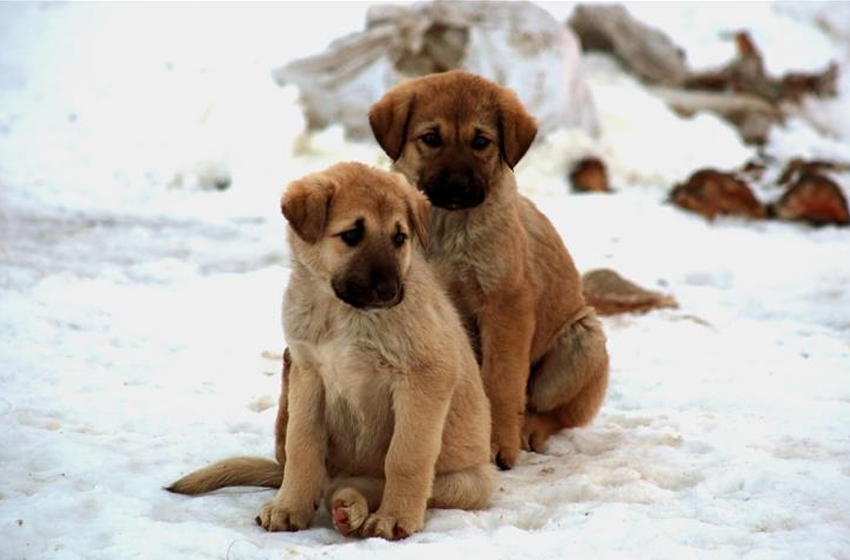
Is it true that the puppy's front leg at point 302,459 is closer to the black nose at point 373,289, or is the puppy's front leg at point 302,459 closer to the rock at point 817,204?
the black nose at point 373,289

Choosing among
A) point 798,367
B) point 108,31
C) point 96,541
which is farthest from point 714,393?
point 108,31

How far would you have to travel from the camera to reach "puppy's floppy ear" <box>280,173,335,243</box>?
440 cm

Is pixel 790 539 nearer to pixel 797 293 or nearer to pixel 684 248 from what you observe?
pixel 797 293

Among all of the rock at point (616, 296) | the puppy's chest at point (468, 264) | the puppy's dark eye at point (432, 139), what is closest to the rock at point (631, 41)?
the rock at point (616, 296)

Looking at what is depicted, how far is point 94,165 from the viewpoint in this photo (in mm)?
13117

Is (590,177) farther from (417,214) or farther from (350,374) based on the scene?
(350,374)

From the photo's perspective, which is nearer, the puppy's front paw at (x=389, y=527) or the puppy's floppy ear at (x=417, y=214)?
the puppy's front paw at (x=389, y=527)

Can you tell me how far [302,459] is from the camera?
14.8 feet

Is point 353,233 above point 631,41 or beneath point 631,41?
beneath

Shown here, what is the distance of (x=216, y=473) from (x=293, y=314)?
82cm

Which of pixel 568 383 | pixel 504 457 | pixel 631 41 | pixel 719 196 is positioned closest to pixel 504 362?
pixel 504 457

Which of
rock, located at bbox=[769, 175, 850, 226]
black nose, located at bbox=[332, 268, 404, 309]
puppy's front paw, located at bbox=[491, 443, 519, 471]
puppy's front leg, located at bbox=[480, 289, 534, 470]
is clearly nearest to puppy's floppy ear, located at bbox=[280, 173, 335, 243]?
black nose, located at bbox=[332, 268, 404, 309]

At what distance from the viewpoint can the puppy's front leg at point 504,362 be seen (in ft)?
18.3

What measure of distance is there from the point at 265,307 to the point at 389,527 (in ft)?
15.0
